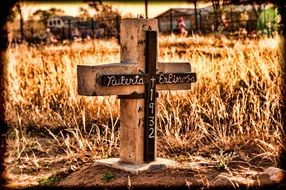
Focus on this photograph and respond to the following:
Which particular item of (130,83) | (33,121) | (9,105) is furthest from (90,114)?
Result: (130,83)

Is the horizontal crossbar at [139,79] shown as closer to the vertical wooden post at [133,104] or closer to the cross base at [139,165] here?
the vertical wooden post at [133,104]

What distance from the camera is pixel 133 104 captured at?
410 cm

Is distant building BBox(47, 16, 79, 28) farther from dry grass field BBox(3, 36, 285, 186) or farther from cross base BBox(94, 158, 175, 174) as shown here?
cross base BBox(94, 158, 175, 174)

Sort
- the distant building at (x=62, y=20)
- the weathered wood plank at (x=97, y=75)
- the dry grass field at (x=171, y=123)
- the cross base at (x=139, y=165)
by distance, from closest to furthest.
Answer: the weathered wood plank at (x=97, y=75) < the cross base at (x=139, y=165) < the dry grass field at (x=171, y=123) < the distant building at (x=62, y=20)

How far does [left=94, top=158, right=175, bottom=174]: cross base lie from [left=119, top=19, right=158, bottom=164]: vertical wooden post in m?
0.06

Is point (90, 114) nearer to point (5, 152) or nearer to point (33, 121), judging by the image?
point (33, 121)

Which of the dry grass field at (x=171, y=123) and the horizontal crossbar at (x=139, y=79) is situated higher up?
the horizontal crossbar at (x=139, y=79)

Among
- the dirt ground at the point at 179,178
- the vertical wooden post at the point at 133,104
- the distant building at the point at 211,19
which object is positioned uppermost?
the distant building at the point at 211,19

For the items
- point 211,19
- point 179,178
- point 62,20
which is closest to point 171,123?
point 179,178

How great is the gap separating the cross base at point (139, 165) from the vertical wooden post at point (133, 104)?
0.06 metres

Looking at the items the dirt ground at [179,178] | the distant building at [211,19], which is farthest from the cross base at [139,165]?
the distant building at [211,19]

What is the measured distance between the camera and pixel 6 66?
308 inches

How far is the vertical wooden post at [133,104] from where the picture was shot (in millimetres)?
4102

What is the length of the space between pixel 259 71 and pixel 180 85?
8.28 ft
